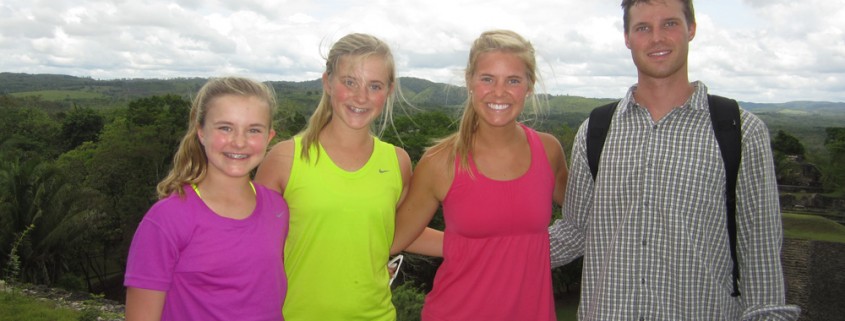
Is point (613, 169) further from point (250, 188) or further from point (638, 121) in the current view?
point (250, 188)

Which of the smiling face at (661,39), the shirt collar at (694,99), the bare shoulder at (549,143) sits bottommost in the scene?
the bare shoulder at (549,143)

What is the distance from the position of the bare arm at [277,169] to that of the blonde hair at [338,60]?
0.29ft

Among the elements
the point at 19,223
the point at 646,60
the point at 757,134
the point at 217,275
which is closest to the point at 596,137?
the point at 646,60

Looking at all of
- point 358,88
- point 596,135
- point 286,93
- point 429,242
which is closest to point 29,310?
point 429,242

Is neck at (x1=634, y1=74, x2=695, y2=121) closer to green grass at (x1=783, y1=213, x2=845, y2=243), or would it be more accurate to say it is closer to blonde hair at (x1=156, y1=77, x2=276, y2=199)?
blonde hair at (x1=156, y1=77, x2=276, y2=199)

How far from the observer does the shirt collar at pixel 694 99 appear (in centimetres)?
291

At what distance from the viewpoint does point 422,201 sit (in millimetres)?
3525

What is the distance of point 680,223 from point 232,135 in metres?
2.13

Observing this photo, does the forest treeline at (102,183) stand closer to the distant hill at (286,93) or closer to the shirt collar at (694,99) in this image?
the distant hill at (286,93)

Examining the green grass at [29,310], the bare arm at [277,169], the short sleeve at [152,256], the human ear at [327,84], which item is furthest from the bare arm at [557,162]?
the green grass at [29,310]

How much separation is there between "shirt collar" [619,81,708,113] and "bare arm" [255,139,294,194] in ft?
5.63

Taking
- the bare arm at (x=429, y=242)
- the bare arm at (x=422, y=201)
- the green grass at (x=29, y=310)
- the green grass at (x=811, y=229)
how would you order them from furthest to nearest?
the green grass at (x=811, y=229) < the green grass at (x=29, y=310) < the bare arm at (x=429, y=242) < the bare arm at (x=422, y=201)

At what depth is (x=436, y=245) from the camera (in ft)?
12.4

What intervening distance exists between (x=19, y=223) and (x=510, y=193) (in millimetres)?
26711
